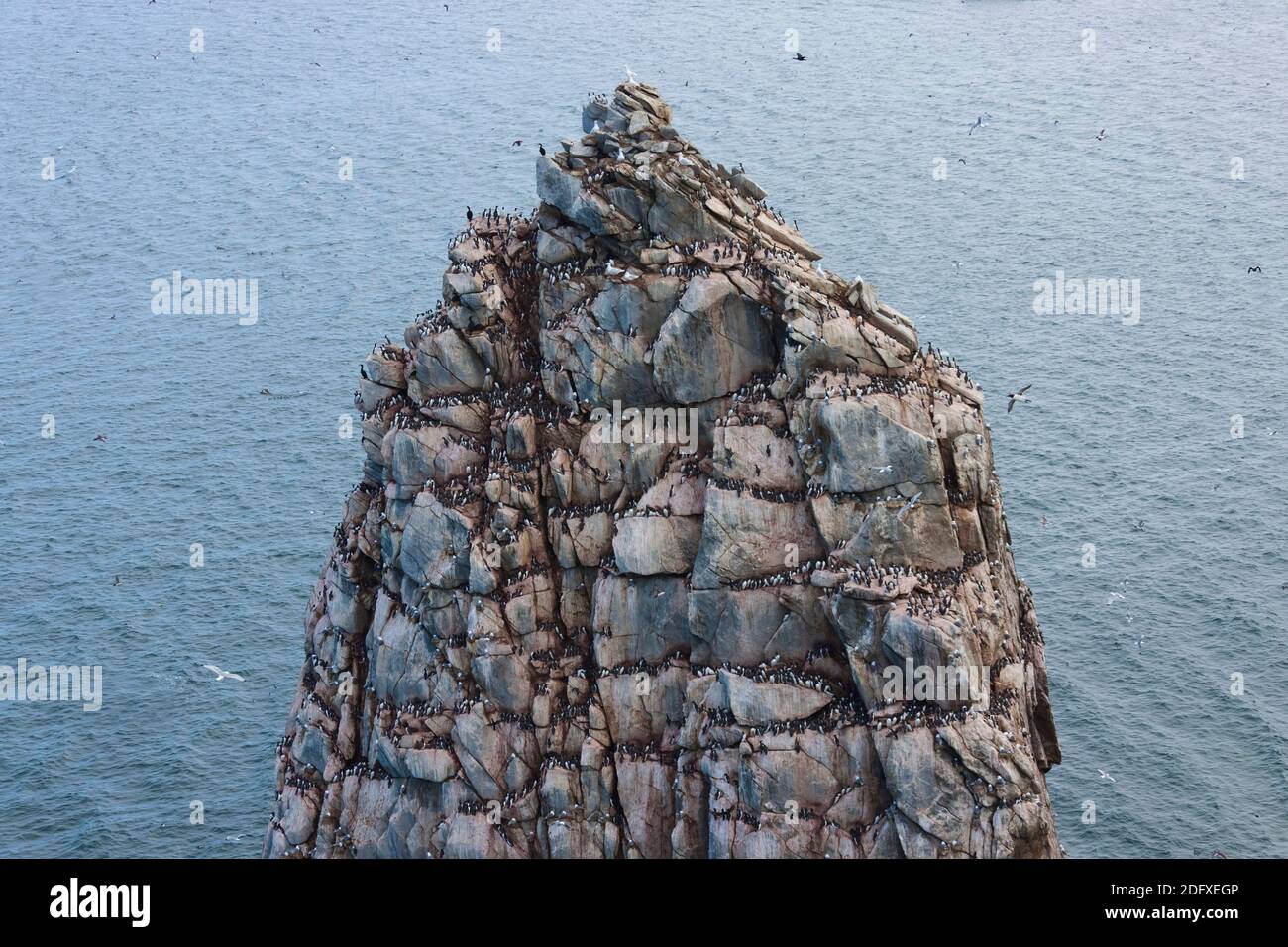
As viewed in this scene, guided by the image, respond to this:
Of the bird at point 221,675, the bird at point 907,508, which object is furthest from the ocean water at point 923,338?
the bird at point 907,508

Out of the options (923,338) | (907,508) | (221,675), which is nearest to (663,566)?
(907,508)

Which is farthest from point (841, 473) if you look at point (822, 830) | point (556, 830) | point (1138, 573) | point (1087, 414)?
point (1087, 414)

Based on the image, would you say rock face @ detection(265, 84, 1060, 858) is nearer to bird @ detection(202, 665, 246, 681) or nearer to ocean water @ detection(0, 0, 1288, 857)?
ocean water @ detection(0, 0, 1288, 857)

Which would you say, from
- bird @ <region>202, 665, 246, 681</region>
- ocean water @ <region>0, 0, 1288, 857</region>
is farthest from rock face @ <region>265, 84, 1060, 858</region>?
bird @ <region>202, 665, 246, 681</region>

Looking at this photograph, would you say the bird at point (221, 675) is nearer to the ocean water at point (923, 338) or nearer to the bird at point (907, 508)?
the ocean water at point (923, 338)

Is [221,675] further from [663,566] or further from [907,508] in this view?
[907,508]

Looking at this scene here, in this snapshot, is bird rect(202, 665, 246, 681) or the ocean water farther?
bird rect(202, 665, 246, 681)

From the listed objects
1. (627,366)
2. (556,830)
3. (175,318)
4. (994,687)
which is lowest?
(556,830)

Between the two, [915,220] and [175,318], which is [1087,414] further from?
[175,318]
